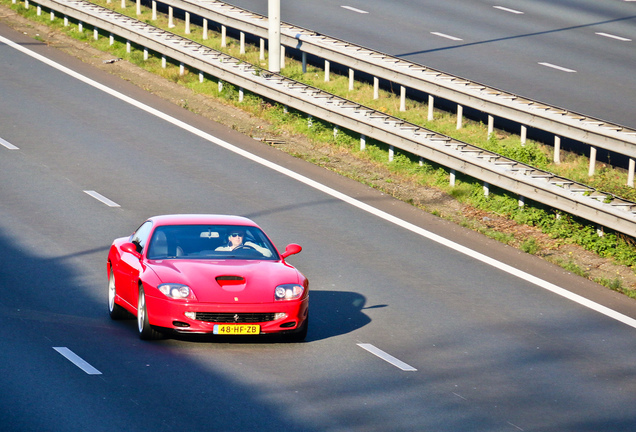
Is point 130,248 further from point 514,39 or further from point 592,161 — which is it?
point 514,39

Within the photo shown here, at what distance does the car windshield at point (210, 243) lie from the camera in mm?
12945

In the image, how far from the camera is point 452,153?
2041 cm

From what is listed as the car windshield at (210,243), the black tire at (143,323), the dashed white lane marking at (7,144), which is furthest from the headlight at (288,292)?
the dashed white lane marking at (7,144)

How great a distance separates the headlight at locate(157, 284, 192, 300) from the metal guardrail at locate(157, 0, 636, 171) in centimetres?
917

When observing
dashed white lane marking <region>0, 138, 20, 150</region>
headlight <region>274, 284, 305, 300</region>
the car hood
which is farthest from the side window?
dashed white lane marking <region>0, 138, 20, 150</region>

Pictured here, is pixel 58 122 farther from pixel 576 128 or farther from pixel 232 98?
pixel 576 128

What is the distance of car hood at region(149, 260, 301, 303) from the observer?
1195 centimetres

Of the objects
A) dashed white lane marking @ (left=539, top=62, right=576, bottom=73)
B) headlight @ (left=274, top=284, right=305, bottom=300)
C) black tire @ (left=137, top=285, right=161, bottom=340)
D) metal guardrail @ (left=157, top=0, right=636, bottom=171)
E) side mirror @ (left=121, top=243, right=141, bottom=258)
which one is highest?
side mirror @ (left=121, top=243, right=141, bottom=258)

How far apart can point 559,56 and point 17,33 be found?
15912mm

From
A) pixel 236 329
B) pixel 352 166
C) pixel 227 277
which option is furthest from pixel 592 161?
pixel 236 329

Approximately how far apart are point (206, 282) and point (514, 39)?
857 inches

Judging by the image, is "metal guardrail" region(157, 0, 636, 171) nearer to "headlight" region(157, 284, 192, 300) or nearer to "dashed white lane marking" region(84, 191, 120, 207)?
"dashed white lane marking" region(84, 191, 120, 207)

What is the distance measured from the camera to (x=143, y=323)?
1226cm

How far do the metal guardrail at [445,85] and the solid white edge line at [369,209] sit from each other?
10.6ft
